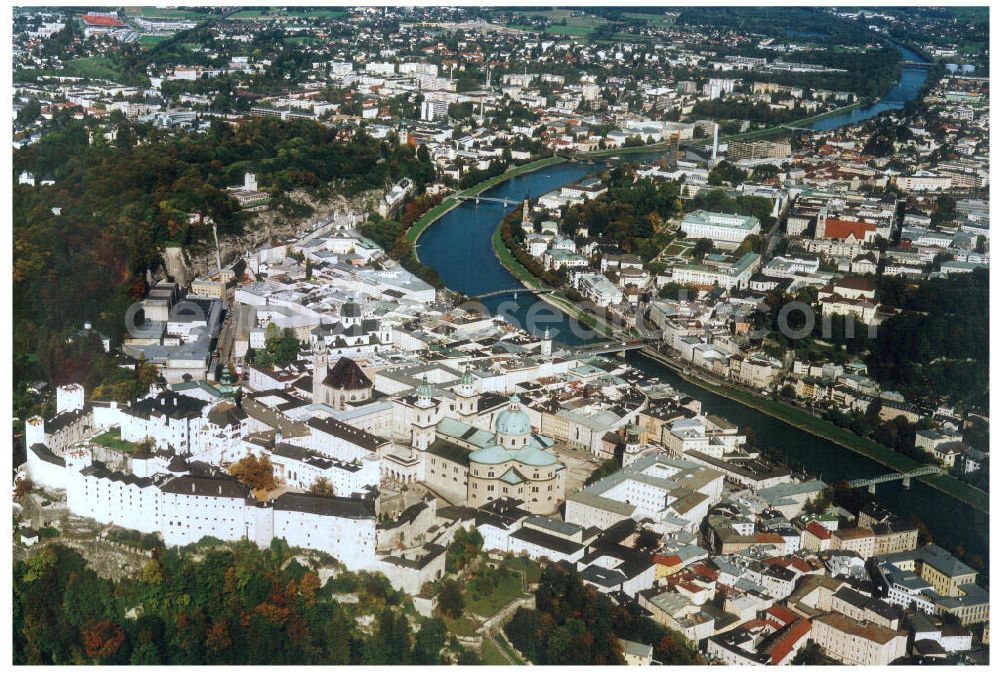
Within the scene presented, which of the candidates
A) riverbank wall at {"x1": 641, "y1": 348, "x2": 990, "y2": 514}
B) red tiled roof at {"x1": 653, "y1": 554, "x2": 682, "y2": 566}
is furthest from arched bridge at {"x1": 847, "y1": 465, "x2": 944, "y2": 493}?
red tiled roof at {"x1": 653, "y1": 554, "x2": 682, "y2": 566}

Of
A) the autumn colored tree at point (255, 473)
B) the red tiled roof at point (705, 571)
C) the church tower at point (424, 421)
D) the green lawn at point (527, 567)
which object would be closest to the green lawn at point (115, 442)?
the autumn colored tree at point (255, 473)

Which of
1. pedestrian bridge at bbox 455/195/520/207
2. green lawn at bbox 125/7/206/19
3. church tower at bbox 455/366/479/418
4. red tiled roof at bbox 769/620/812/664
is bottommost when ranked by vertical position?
pedestrian bridge at bbox 455/195/520/207

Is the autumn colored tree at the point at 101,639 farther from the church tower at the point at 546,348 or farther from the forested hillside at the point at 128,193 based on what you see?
the church tower at the point at 546,348

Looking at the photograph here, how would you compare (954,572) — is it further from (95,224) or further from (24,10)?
(24,10)

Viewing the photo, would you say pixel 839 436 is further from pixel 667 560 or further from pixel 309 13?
pixel 309 13

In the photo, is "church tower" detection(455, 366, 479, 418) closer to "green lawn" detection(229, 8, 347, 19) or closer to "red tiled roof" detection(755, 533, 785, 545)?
"red tiled roof" detection(755, 533, 785, 545)

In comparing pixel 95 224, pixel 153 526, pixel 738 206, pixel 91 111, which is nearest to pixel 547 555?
pixel 153 526
